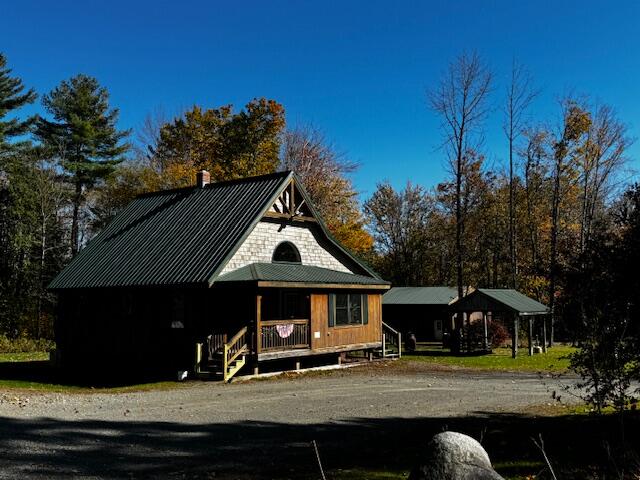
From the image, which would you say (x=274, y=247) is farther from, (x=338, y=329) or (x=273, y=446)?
(x=273, y=446)

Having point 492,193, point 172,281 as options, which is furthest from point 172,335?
point 492,193

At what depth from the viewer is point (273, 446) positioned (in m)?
9.82

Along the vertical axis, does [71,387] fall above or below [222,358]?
below

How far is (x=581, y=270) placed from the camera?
31.7ft

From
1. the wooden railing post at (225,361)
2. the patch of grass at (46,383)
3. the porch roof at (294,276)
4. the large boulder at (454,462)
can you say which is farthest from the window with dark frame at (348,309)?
the large boulder at (454,462)

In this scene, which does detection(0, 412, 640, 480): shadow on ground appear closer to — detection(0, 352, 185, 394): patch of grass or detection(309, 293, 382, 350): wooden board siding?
detection(0, 352, 185, 394): patch of grass

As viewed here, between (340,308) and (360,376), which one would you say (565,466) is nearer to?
(360,376)

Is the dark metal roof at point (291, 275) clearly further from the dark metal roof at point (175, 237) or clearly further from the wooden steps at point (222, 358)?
the wooden steps at point (222, 358)

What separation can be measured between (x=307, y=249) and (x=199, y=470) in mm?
16927

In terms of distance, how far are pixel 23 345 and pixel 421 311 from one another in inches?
976

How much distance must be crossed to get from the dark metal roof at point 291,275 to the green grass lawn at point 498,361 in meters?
4.81

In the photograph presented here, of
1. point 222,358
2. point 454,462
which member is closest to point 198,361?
point 222,358

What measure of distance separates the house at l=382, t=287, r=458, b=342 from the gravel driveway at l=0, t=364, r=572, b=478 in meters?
22.2

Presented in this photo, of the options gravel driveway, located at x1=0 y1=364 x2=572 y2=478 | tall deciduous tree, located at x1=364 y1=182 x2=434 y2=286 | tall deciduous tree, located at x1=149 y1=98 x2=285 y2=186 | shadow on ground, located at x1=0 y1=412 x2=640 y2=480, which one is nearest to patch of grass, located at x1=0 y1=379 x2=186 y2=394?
gravel driveway, located at x1=0 y1=364 x2=572 y2=478
